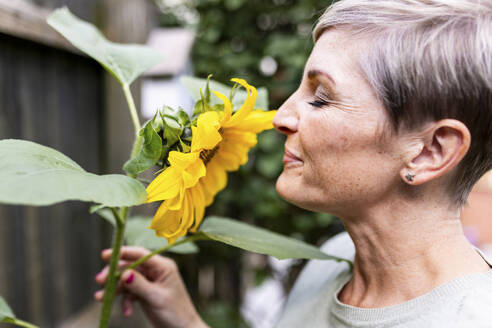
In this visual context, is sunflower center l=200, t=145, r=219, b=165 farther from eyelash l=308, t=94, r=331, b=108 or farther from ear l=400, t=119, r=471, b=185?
ear l=400, t=119, r=471, b=185

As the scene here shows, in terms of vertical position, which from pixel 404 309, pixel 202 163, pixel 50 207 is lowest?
pixel 50 207

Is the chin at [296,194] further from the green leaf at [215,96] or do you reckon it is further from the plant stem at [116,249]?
the plant stem at [116,249]

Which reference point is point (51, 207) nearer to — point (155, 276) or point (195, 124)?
point (155, 276)

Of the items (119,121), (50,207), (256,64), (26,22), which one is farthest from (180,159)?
(256,64)

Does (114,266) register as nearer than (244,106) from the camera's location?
No

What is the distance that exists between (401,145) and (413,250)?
0.21m

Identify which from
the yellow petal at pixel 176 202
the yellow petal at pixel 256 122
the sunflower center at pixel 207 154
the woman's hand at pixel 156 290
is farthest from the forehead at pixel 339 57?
the woman's hand at pixel 156 290

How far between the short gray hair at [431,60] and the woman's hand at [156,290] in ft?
2.16

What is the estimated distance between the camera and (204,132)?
25.9 inches

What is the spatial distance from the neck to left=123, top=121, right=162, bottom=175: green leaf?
0.41m

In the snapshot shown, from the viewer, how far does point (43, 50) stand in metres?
1.31

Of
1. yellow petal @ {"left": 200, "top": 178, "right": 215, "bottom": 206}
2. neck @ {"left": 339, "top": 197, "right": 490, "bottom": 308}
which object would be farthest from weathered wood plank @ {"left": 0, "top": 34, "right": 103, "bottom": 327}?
neck @ {"left": 339, "top": 197, "right": 490, "bottom": 308}

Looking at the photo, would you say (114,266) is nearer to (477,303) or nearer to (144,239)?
(144,239)

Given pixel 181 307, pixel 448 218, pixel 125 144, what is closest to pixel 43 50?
pixel 125 144
